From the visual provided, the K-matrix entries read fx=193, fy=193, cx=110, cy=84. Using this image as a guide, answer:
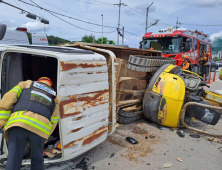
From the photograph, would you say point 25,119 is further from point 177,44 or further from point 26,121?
point 177,44

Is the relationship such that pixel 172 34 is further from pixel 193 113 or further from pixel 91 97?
pixel 91 97

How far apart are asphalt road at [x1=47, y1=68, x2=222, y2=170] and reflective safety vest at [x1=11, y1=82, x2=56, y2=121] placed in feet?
3.25

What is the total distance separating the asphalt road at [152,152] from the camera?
2.83 meters

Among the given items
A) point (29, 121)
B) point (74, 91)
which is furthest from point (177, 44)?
point (29, 121)

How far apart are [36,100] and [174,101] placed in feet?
9.01

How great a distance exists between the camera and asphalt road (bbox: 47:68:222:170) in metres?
2.83

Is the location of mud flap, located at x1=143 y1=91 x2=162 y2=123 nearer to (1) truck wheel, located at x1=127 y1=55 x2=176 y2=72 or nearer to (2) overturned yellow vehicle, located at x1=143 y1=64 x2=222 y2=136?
(2) overturned yellow vehicle, located at x1=143 y1=64 x2=222 y2=136

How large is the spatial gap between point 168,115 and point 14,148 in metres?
2.93

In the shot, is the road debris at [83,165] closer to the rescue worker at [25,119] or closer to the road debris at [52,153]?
the road debris at [52,153]

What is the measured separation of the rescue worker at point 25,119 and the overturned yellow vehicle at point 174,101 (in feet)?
8.21

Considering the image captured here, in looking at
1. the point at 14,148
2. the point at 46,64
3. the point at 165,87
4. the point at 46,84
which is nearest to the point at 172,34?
the point at 165,87

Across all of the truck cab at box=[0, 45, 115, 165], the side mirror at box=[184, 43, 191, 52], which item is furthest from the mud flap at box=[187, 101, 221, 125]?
the side mirror at box=[184, 43, 191, 52]

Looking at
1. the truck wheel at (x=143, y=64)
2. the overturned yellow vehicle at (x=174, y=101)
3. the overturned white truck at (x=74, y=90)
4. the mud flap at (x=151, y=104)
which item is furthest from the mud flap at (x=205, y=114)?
the overturned white truck at (x=74, y=90)

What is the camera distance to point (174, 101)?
386 cm
